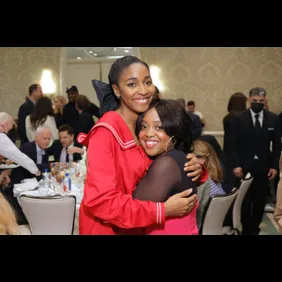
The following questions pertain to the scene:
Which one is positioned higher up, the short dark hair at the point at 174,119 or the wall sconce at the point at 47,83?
the wall sconce at the point at 47,83

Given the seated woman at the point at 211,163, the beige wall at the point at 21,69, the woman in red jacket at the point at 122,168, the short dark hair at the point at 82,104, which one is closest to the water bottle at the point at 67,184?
the seated woman at the point at 211,163

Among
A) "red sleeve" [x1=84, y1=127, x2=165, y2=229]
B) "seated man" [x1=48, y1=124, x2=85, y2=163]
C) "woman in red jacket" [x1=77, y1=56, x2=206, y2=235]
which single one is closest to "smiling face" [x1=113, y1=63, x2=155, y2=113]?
"woman in red jacket" [x1=77, y1=56, x2=206, y2=235]

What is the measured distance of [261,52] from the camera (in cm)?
815

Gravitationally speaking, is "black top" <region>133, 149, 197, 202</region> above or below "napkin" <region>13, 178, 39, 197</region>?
above

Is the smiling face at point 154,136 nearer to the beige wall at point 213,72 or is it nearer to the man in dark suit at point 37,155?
the man in dark suit at point 37,155

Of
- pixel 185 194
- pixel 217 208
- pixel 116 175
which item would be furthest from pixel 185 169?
pixel 217 208

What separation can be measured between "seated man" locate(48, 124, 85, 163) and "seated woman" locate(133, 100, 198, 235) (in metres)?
3.08

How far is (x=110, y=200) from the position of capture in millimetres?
1342

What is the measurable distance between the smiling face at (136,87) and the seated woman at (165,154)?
0.04m

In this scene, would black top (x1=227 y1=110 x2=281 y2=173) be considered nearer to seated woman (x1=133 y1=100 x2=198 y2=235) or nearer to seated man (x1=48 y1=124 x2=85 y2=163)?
seated man (x1=48 y1=124 x2=85 y2=163)

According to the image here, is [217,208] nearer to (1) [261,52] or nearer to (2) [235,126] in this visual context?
(2) [235,126]

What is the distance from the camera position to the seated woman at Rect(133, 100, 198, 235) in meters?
1.39

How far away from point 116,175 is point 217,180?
6.37ft

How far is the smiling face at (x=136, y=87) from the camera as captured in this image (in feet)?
4.90
